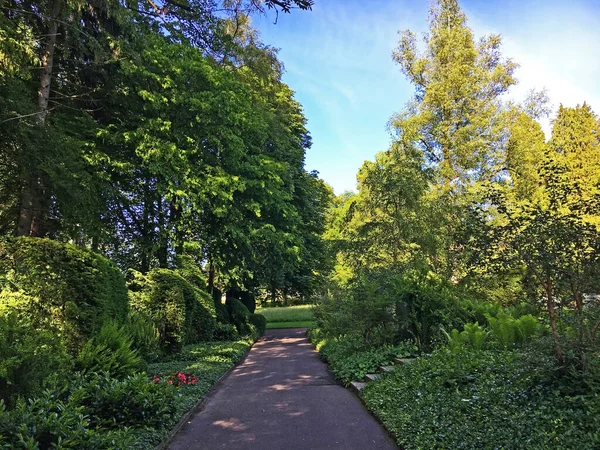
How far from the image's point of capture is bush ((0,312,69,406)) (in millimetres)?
4133

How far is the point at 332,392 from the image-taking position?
7.38m

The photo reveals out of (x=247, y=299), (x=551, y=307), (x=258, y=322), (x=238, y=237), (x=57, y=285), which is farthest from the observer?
(x=247, y=299)

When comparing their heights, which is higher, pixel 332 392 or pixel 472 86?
pixel 472 86

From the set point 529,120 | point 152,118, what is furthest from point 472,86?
point 152,118

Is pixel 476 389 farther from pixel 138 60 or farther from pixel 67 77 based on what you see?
pixel 67 77

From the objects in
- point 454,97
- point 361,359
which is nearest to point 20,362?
point 361,359

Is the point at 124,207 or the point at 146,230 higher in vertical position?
the point at 124,207

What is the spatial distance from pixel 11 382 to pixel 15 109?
19.6ft

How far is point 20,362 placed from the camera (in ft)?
13.5

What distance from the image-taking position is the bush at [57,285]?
6.57 meters

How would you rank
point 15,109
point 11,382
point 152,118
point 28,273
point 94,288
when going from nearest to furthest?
point 11,382
point 28,273
point 94,288
point 15,109
point 152,118

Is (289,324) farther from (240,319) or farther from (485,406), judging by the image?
(485,406)

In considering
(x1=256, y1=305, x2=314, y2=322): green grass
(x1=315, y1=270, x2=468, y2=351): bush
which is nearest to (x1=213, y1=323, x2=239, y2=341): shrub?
(x1=315, y1=270, x2=468, y2=351): bush

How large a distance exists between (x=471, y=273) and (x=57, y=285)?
657 cm
